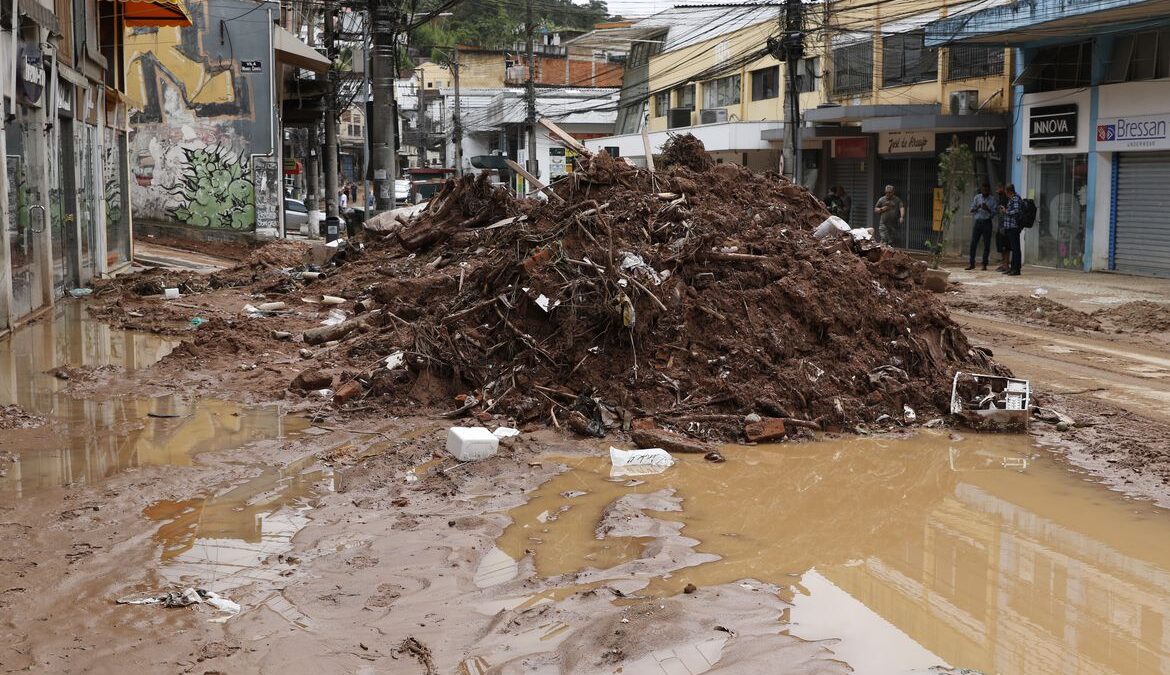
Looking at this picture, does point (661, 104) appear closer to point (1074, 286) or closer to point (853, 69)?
point (853, 69)

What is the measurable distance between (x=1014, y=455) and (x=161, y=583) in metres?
6.00

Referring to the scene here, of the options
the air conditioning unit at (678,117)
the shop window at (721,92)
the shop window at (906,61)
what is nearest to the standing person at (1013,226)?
the shop window at (906,61)

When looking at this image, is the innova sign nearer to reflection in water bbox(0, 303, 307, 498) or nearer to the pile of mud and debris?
the pile of mud and debris

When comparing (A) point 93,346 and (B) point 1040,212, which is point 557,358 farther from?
(B) point 1040,212

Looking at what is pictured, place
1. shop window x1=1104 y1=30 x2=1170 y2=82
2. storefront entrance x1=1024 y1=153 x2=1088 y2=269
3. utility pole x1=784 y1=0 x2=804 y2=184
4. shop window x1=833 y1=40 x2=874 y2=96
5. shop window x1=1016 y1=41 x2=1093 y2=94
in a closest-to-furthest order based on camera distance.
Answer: shop window x1=1104 y1=30 x2=1170 y2=82
shop window x1=1016 y1=41 x2=1093 y2=94
storefront entrance x1=1024 y1=153 x2=1088 y2=269
utility pole x1=784 y1=0 x2=804 y2=184
shop window x1=833 y1=40 x2=874 y2=96

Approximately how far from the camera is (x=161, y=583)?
5.31m

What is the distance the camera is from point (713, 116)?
43625 mm

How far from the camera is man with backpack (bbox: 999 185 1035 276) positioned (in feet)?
70.0

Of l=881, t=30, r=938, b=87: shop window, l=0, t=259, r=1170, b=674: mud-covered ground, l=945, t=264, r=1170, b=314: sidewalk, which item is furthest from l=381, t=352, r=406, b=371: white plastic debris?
l=881, t=30, r=938, b=87: shop window

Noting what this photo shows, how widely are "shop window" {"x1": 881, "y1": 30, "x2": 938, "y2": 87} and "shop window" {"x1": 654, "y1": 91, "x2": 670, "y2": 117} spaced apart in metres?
18.7

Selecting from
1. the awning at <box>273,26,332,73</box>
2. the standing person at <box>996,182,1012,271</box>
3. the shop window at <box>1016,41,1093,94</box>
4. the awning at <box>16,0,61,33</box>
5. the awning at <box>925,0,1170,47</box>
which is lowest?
the standing person at <box>996,182,1012,271</box>

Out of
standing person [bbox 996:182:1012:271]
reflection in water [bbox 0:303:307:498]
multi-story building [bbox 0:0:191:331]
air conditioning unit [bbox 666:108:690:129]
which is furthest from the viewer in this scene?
air conditioning unit [bbox 666:108:690:129]

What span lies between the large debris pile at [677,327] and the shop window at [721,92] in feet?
110

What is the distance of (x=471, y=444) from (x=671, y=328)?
2.38 metres
